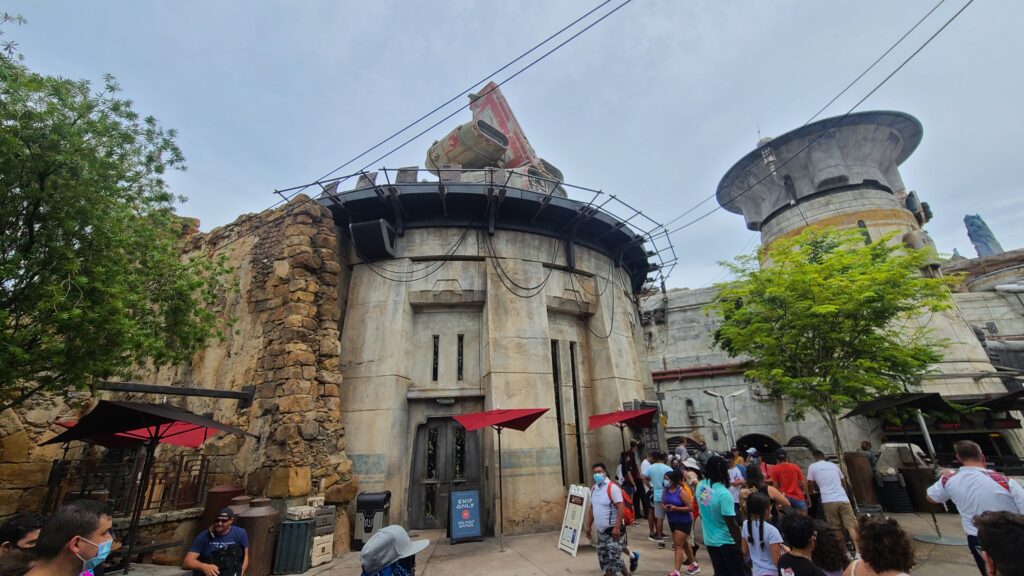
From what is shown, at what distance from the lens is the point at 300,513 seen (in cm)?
737

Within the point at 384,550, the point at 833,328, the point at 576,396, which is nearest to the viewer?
the point at 384,550

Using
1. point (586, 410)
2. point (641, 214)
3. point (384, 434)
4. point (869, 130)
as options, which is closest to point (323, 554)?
point (384, 434)

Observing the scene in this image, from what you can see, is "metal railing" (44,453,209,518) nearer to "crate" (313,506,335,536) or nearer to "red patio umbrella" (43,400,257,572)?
"red patio umbrella" (43,400,257,572)

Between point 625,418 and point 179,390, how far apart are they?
392 inches

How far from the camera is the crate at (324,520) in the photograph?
7.62 metres

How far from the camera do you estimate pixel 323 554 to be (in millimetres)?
7516

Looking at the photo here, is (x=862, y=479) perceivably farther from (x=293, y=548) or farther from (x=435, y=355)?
(x=293, y=548)

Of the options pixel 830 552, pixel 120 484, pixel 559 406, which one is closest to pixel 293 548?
pixel 120 484

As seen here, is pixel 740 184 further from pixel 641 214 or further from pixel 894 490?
pixel 894 490

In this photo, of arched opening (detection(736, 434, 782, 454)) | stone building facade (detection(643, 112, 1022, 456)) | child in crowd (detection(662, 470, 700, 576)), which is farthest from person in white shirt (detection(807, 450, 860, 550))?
stone building facade (detection(643, 112, 1022, 456))

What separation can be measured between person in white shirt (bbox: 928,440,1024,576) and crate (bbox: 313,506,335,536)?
916cm

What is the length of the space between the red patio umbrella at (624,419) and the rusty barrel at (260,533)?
7454mm

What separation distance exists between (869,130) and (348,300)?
29.1 metres

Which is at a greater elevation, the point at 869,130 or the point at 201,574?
the point at 869,130
